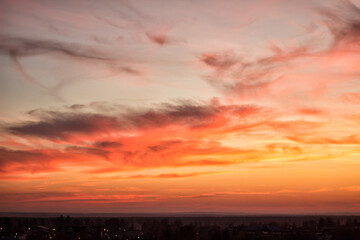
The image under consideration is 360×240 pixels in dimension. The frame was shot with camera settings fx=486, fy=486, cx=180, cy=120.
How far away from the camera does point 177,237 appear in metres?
142

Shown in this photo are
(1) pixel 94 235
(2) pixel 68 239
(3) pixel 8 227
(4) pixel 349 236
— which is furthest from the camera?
(3) pixel 8 227

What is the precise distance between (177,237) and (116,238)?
27071 millimetres

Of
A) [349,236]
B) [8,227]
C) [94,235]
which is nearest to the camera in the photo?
[349,236]

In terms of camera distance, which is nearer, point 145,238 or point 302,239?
point 302,239

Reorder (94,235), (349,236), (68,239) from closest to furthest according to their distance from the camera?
(349,236)
(68,239)
(94,235)

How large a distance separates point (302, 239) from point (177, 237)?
118ft

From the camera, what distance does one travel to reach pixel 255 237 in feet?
511

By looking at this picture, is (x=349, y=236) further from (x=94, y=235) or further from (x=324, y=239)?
(x=94, y=235)

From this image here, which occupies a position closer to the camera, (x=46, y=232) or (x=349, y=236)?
(x=349, y=236)

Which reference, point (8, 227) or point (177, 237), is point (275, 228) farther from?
point (8, 227)

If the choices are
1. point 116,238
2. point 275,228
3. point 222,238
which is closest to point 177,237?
point 222,238

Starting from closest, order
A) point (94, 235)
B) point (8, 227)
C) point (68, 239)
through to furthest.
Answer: point (68, 239)
point (94, 235)
point (8, 227)

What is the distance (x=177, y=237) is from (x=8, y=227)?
255ft

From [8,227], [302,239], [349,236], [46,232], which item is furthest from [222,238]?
[8,227]
